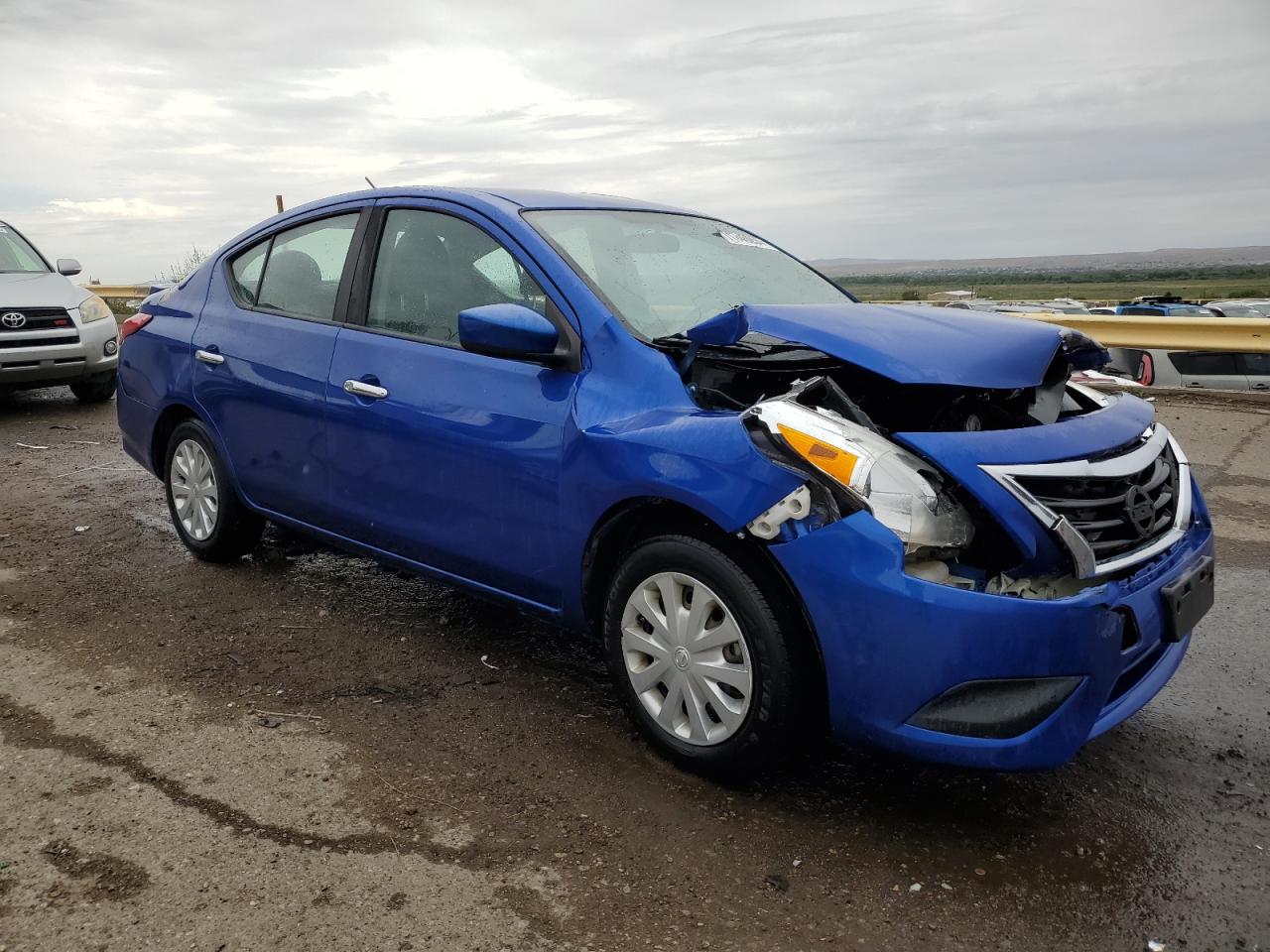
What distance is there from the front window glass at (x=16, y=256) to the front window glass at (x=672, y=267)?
8073mm

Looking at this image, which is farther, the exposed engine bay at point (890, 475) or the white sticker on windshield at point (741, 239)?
the white sticker on windshield at point (741, 239)

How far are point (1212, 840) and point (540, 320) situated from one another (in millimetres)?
2321

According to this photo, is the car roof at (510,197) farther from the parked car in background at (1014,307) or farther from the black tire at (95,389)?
the parked car in background at (1014,307)

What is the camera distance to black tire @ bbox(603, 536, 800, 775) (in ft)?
8.88

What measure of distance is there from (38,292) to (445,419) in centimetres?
761

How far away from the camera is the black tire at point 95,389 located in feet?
32.6

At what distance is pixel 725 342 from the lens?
3.08 m

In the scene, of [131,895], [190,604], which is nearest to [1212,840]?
[131,895]

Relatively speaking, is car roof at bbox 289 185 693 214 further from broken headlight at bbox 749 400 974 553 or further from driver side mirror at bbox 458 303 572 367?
broken headlight at bbox 749 400 974 553

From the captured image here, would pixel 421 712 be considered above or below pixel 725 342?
below

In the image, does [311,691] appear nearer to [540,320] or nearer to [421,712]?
[421,712]

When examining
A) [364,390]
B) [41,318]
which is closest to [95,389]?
[41,318]

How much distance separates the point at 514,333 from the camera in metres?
3.22

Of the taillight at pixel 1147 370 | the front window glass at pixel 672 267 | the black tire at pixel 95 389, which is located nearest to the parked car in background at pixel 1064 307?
the taillight at pixel 1147 370
